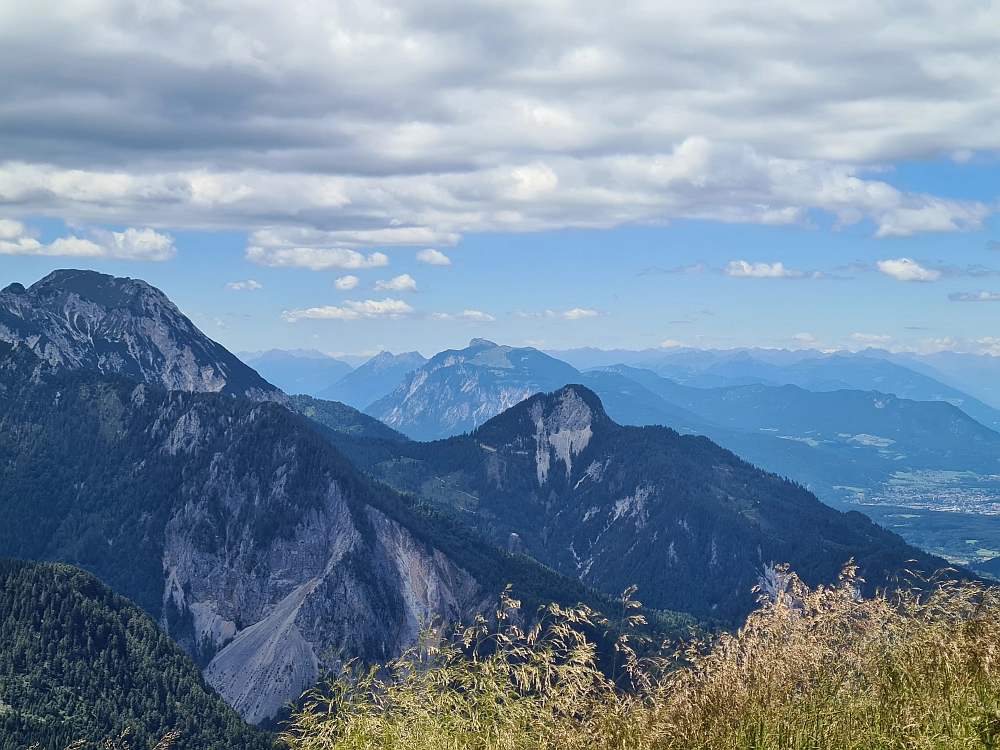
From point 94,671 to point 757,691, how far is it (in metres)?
156

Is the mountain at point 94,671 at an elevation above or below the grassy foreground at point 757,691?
below

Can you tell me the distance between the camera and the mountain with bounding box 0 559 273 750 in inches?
5472

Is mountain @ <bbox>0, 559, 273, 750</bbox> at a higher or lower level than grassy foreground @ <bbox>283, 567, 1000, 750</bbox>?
lower

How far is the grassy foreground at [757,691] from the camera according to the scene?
2123cm

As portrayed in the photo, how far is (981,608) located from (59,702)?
147 m

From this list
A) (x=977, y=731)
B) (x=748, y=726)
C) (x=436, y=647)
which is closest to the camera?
(x=977, y=731)

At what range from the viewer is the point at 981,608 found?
23219mm

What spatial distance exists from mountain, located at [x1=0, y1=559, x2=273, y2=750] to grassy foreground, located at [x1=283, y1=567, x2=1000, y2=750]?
12579 cm

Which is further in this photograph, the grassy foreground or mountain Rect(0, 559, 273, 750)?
mountain Rect(0, 559, 273, 750)

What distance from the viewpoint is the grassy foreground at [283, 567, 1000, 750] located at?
836 inches

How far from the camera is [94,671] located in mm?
153250

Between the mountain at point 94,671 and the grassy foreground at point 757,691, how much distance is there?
12579cm

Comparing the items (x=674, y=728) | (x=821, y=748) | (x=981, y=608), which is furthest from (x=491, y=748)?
(x=981, y=608)

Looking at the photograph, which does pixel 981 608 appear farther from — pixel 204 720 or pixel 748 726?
pixel 204 720
